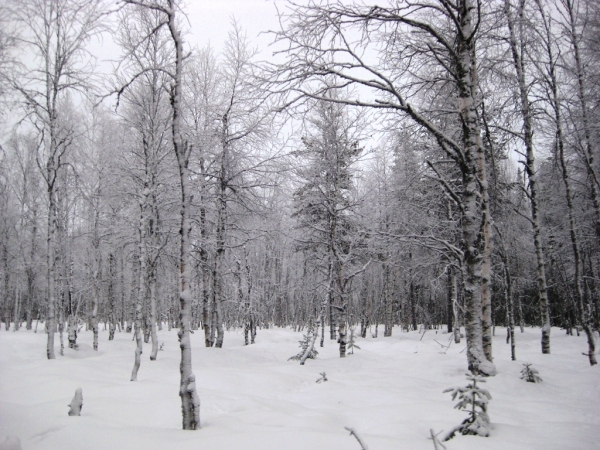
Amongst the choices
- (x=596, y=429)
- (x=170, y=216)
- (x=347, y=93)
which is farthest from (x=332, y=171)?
(x=596, y=429)

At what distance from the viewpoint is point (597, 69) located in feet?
32.7

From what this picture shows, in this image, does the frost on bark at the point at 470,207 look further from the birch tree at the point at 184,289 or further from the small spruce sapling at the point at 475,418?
the birch tree at the point at 184,289

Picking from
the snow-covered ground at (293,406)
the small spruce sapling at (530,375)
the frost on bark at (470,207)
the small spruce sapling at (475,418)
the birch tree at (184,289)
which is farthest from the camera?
the small spruce sapling at (530,375)

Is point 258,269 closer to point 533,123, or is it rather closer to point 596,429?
point 533,123

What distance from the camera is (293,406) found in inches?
225

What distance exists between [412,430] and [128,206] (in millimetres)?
12440

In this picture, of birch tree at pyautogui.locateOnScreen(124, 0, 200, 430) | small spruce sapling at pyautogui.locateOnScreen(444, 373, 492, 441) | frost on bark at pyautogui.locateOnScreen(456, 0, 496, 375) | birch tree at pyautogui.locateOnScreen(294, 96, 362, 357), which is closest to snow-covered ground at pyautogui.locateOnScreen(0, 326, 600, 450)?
small spruce sapling at pyautogui.locateOnScreen(444, 373, 492, 441)

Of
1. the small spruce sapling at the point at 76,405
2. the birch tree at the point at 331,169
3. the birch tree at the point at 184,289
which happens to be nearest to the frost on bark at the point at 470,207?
the birch tree at the point at 184,289

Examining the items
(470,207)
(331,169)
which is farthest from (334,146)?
(470,207)

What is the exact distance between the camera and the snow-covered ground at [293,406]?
3.39 meters

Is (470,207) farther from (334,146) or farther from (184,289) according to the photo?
(334,146)

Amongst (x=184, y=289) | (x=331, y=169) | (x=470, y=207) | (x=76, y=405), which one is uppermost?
(x=331, y=169)

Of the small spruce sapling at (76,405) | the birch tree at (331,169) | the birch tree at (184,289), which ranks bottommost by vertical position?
the small spruce sapling at (76,405)

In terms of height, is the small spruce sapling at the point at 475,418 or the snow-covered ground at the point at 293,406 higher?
the small spruce sapling at the point at 475,418
